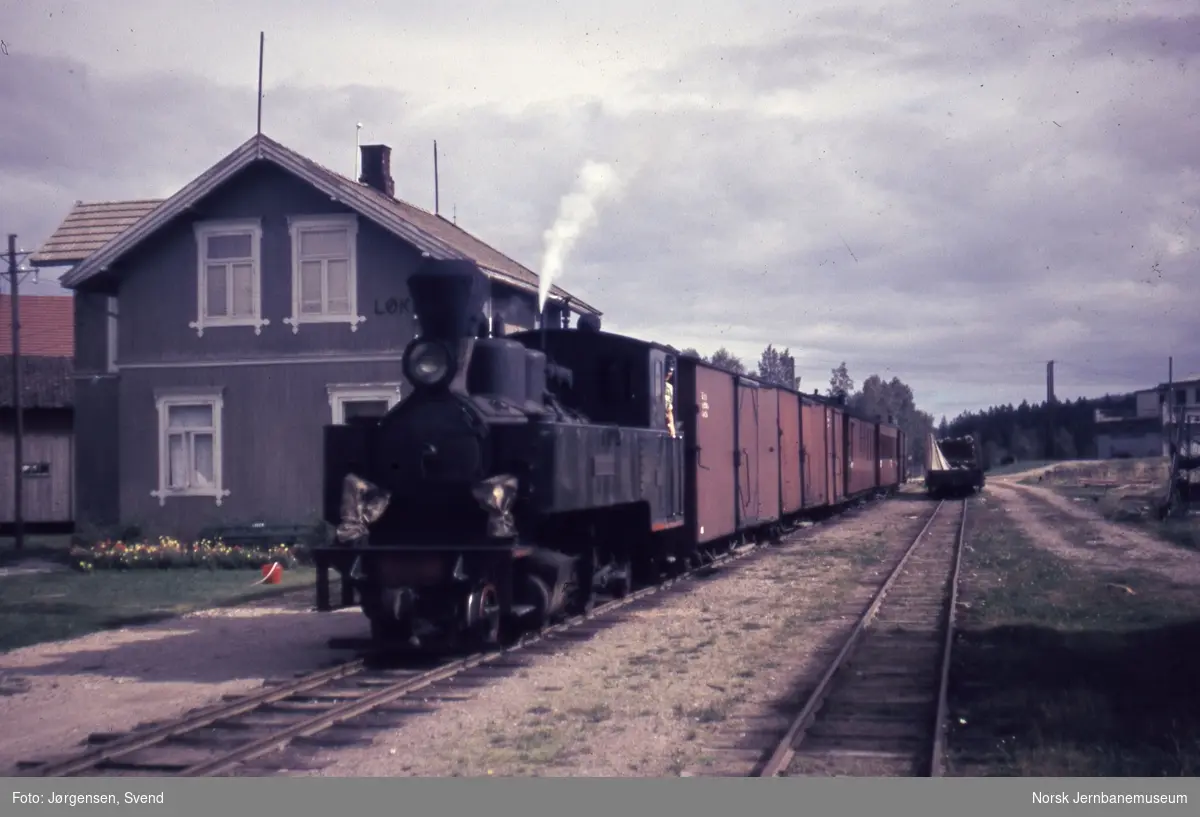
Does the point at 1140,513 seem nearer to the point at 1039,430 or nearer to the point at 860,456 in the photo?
the point at 860,456

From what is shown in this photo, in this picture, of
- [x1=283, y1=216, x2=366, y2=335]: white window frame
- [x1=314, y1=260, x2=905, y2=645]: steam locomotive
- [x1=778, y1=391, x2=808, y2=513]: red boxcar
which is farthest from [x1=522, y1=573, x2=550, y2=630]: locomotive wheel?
[x1=778, y1=391, x2=808, y2=513]: red boxcar

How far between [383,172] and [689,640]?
1603 centimetres

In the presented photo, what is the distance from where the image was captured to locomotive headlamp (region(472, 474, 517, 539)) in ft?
30.6

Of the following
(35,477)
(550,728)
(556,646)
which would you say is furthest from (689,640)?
(35,477)

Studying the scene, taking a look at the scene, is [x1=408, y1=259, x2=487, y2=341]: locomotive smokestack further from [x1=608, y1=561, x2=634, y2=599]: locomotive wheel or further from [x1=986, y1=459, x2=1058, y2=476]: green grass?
[x1=986, y1=459, x2=1058, y2=476]: green grass

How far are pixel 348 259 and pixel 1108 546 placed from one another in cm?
1430

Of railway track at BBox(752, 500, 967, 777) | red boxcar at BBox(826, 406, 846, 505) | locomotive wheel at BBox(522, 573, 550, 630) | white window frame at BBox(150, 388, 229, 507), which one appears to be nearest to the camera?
railway track at BBox(752, 500, 967, 777)

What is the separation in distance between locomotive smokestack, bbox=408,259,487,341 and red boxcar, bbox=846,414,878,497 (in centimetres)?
2383

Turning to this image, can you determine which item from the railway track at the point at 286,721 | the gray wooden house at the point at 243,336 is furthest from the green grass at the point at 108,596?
the railway track at the point at 286,721

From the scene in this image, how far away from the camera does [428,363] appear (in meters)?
9.83

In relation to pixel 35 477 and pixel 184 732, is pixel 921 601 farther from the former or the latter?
pixel 35 477

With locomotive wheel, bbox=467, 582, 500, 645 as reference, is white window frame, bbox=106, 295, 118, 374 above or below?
above

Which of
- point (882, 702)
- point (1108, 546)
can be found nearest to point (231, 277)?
point (882, 702)

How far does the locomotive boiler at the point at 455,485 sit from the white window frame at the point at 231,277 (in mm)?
11377
